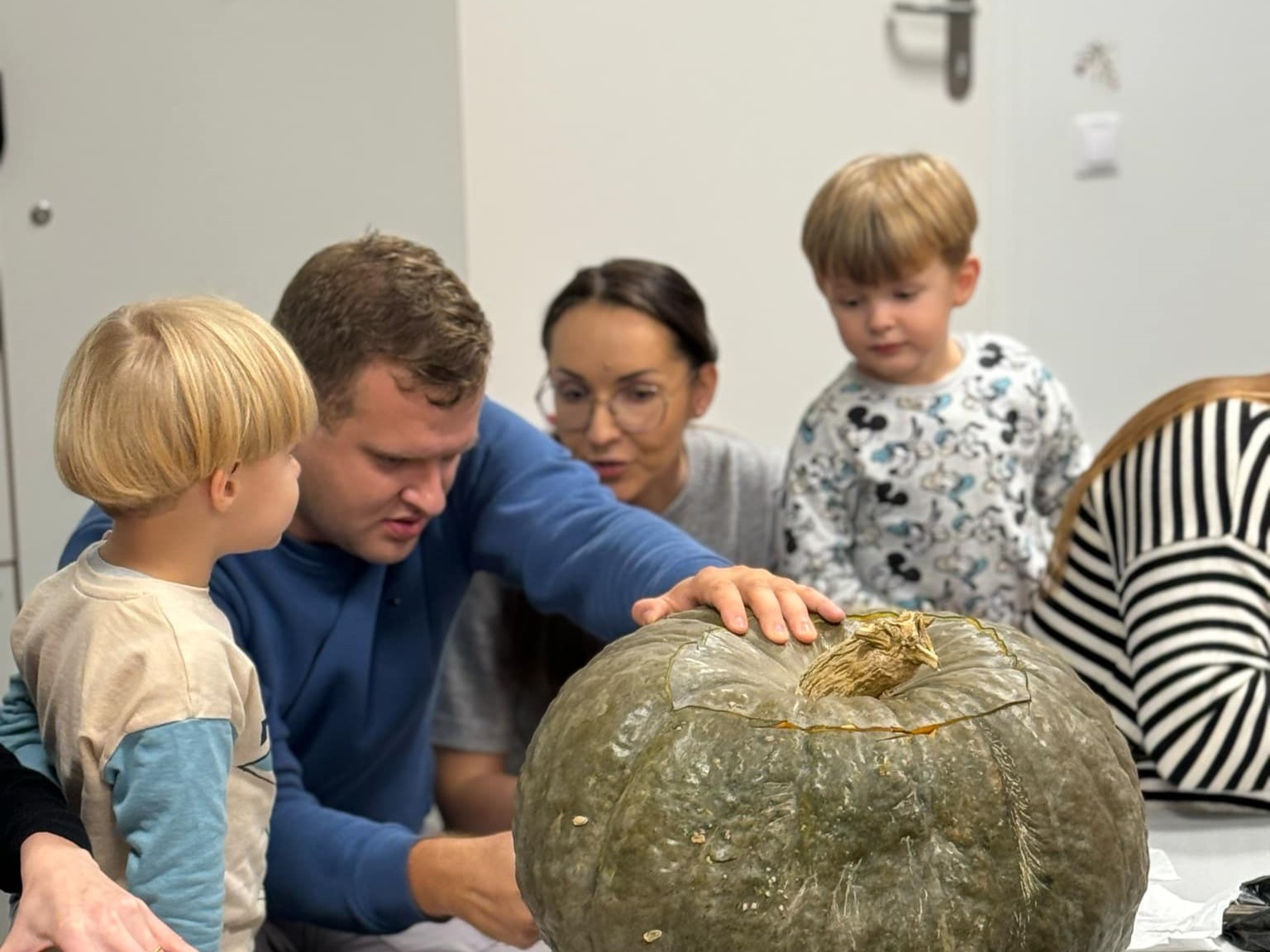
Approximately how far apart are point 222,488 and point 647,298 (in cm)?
102

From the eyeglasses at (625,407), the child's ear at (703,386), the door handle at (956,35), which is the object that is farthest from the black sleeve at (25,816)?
the door handle at (956,35)

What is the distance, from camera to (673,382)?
1.99 meters

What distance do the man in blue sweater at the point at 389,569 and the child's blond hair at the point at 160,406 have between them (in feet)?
0.85

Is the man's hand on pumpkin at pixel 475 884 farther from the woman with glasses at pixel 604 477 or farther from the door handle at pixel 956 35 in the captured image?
the door handle at pixel 956 35

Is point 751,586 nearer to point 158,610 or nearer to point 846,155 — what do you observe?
point 158,610

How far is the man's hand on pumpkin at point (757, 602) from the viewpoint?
976mm

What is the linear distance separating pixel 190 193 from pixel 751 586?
150cm

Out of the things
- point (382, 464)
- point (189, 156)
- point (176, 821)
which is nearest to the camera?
point (176, 821)

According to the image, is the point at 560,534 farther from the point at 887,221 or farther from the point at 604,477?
the point at 887,221

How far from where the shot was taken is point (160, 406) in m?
1.00

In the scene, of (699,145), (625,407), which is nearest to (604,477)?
(625,407)

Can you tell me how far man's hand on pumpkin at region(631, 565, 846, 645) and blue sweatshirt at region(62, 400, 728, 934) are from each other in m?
0.20

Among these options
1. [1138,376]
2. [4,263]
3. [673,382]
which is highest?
[4,263]

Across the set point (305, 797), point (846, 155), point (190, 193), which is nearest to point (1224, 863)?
point (305, 797)
